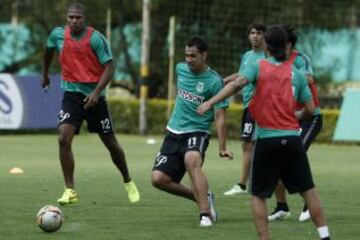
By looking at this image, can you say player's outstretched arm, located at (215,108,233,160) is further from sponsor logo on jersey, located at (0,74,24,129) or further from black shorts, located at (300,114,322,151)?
sponsor logo on jersey, located at (0,74,24,129)

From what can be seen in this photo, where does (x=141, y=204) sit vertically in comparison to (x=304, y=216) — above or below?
below

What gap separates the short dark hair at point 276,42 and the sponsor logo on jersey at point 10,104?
62.5ft

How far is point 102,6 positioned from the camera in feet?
112

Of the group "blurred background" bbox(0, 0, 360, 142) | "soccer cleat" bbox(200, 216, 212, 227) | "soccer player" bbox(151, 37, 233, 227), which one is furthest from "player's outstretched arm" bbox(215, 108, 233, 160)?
"blurred background" bbox(0, 0, 360, 142)

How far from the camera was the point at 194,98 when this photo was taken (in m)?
11.6

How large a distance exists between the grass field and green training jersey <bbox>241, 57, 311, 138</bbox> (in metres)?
1.40

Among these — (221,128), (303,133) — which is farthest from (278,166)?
(303,133)

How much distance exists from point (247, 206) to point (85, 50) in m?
2.62

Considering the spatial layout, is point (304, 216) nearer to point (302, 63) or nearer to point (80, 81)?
point (302, 63)

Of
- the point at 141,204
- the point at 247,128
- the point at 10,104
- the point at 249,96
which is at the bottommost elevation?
the point at 10,104

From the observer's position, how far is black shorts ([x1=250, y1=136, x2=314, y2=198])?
368 inches

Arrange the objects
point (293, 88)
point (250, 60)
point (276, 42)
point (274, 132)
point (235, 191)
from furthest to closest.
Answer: point (235, 191)
point (250, 60)
point (293, 88)
point (274, 132)
point (276, 42)

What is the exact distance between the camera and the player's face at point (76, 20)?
13.0 metres

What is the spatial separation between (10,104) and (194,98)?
1683cm
